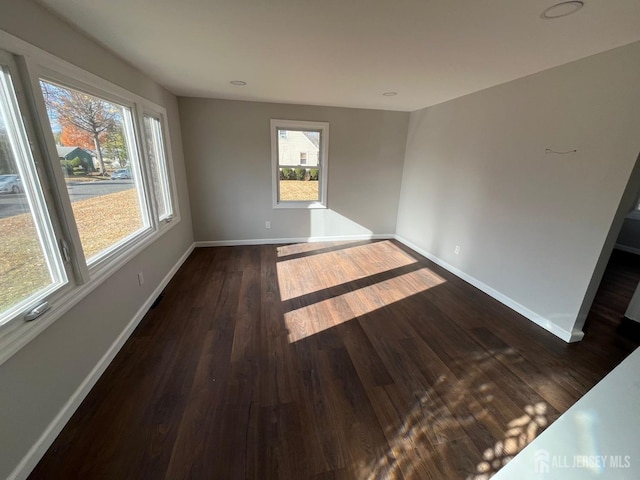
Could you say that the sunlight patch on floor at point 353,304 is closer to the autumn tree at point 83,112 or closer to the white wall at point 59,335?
the white wall at point 59,335

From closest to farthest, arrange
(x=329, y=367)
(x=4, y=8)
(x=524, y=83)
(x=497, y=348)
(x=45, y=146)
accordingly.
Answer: (x=4, y=8), (x=45, y=146), (x=329, y=367), (x=497, y=348), (x=524, y=83)

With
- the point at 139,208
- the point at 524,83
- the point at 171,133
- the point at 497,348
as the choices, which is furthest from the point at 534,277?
the point at 171,133

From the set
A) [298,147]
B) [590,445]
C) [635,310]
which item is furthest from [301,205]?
[590,445]

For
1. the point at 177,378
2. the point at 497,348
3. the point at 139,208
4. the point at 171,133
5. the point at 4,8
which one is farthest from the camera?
the point at 171,133

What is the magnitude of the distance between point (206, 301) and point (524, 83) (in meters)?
A: 3.86

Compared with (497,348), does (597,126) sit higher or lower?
higher

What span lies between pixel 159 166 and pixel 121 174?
3.11 ft

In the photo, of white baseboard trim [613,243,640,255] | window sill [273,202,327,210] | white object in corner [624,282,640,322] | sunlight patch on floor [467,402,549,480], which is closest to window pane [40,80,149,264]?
window sill [273,202,327,210]

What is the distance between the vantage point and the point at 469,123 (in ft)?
10.5

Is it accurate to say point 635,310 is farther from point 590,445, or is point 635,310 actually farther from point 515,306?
point 590,445

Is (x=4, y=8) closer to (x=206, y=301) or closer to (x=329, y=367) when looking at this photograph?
(x=206, y=301)

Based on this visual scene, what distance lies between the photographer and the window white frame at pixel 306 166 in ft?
13.4

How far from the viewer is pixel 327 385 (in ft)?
5.87

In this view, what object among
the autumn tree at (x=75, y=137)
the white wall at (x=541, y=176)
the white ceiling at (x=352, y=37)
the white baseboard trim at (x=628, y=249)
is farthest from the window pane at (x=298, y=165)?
the white baseboard trim at (x=628, y=249)
